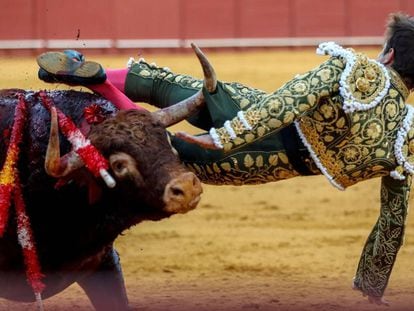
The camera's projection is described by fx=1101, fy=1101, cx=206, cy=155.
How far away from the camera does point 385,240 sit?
376cm

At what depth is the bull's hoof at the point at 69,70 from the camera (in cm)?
340

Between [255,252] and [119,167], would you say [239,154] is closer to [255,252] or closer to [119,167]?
[119,167]

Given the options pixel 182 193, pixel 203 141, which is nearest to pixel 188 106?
pixel 203 141

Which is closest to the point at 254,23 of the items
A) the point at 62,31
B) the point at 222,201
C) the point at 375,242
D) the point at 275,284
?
the point at 62,31

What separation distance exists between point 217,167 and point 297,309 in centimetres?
73

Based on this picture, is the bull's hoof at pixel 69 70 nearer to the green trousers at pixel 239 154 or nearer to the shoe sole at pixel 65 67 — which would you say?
the shoe sole at pixel 65 67

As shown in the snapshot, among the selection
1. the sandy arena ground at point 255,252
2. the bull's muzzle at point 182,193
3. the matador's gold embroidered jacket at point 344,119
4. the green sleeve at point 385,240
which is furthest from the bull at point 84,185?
the green sleeve at point 385,240

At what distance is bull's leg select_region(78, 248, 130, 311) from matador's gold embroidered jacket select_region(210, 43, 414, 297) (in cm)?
74

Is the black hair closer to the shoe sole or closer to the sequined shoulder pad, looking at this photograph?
the sequined shoulder pad

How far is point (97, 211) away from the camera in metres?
3.29

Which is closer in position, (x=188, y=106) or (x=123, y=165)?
(x=123, y=165)

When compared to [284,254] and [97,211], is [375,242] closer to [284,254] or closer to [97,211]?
[97,211]

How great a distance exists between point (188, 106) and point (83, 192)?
0.41 m

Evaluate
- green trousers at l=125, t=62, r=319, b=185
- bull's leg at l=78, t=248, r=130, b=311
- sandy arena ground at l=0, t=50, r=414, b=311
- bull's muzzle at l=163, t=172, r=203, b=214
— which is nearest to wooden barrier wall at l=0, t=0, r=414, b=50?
sandy arena ground at l=0, t=50, r=414, b=311
